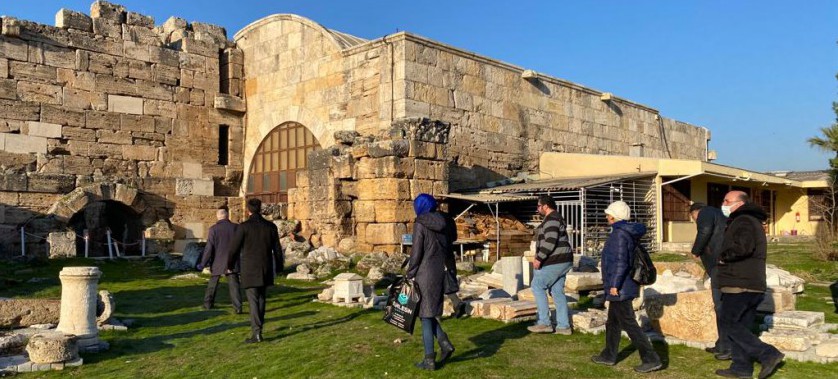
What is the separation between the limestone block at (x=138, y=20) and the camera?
18.5 metres

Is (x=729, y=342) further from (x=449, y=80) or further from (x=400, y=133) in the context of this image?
(x=449, y=80)

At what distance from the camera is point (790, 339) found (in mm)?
6145

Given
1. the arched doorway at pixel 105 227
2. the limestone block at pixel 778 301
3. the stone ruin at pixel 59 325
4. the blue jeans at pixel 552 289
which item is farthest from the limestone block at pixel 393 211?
the limestone block at pixel 778 301

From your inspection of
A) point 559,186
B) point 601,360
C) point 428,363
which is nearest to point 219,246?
point 428,363

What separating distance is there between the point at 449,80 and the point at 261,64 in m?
6.39

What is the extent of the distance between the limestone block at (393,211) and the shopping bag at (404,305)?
8.56 m

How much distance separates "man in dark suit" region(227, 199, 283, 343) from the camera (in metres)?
7.14

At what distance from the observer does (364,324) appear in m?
Result: 8.12

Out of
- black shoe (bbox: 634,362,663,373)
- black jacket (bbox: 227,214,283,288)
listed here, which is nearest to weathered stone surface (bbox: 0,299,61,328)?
black jacket (bbox: 227,214,283,288)

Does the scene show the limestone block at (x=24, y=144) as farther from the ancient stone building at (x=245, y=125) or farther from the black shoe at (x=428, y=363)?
the black shoe at (x=428, y=363)

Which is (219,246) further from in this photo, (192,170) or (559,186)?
(192,170)

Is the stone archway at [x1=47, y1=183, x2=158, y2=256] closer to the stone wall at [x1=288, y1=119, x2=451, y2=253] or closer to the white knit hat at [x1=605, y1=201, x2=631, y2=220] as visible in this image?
the stone wall at [x1=288, y1=119, x2=451, y2=253]

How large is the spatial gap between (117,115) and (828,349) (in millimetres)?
17508

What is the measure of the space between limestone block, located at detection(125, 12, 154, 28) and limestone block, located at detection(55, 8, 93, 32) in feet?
3.58
